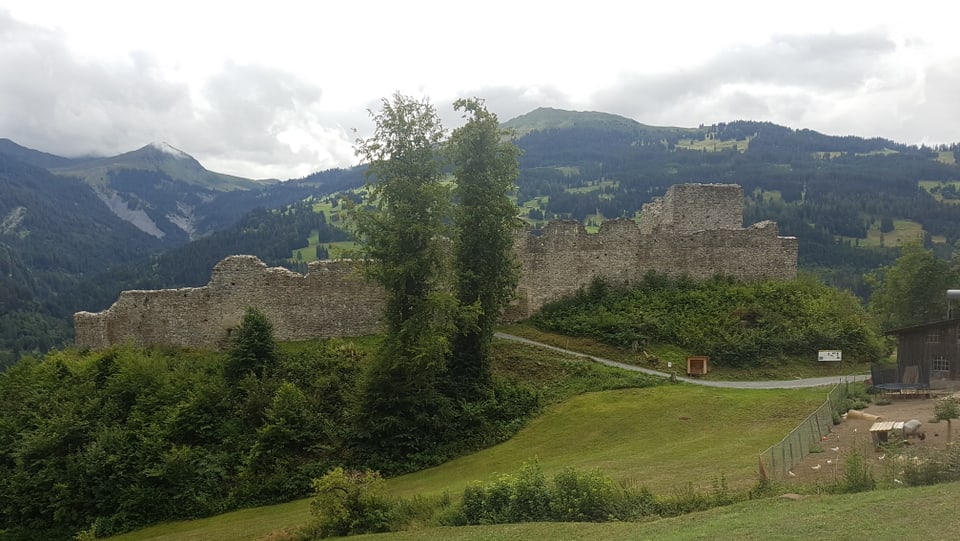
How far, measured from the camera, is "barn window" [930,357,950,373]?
24.7 metres

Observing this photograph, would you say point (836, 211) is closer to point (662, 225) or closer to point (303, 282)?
point (662, 225)

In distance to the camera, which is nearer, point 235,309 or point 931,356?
point 931,356

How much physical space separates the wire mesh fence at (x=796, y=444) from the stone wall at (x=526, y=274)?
1599 centimetres

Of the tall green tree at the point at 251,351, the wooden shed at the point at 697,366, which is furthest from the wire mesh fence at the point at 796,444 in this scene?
the tall green tree at the point at 251,351

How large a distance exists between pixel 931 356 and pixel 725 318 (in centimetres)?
872

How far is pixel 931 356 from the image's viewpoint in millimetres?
24984

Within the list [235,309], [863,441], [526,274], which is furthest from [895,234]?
[235,309]

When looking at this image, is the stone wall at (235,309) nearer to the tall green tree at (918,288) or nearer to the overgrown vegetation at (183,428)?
the overgrown vegetation at (183,428)

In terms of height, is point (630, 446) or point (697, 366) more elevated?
point (697, 366)

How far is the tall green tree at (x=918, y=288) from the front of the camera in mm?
33812

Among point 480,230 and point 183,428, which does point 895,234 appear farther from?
point 183,428

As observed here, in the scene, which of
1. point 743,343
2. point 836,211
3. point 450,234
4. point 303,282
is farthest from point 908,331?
point 836,211

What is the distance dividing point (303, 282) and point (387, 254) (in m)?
9.65

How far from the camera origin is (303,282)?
32094mm
